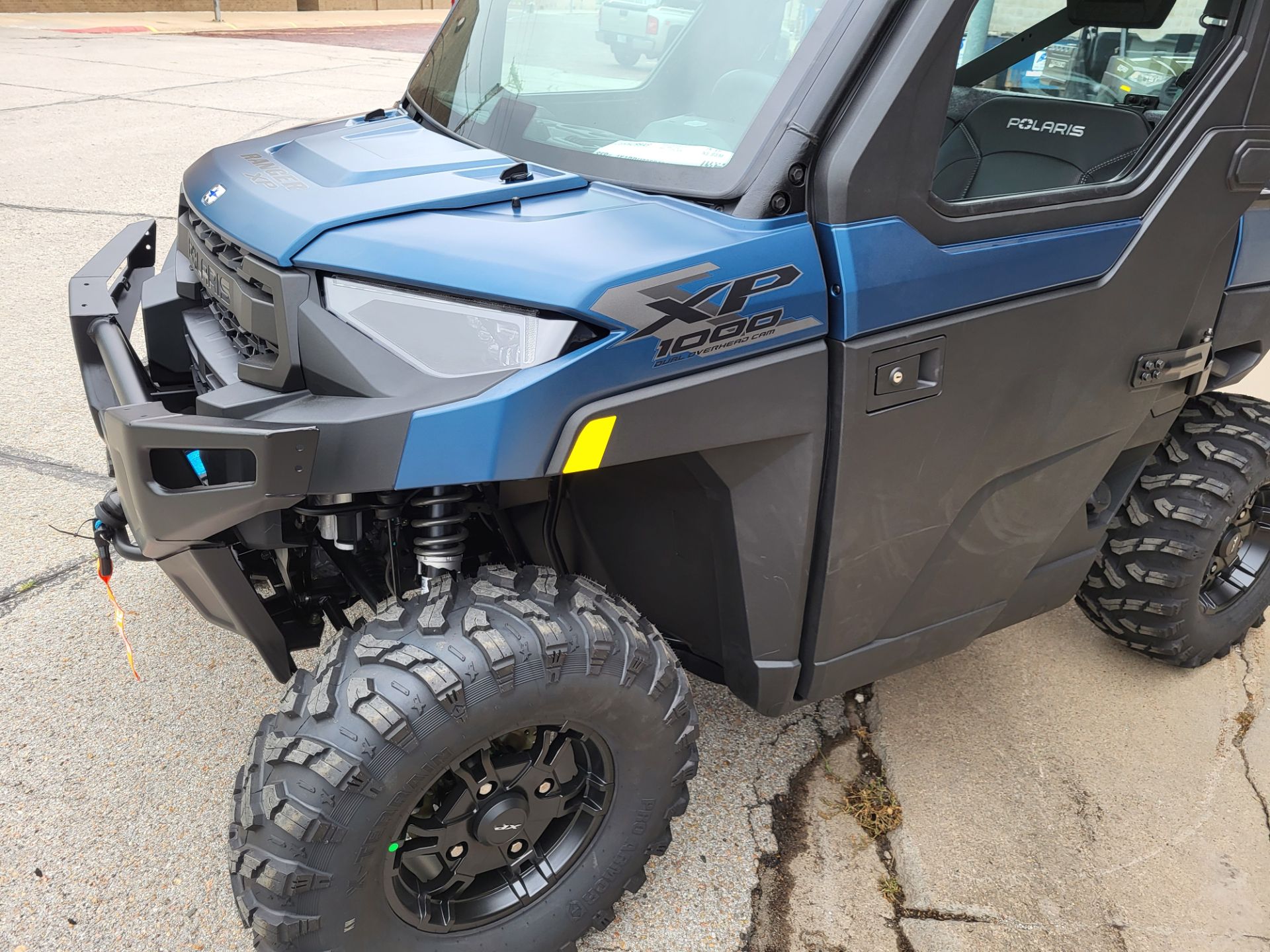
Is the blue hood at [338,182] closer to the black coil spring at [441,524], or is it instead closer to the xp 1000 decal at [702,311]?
the xp 1000 decal at [702,311]

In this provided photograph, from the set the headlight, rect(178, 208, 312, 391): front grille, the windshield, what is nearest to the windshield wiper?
the windshield

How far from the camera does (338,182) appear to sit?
1852 millimetres

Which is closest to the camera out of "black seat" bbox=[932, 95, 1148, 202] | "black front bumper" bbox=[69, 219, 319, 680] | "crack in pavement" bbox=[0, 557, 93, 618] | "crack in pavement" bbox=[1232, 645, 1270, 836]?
"black front bumper" bbox=[69, 219, 319, 680]

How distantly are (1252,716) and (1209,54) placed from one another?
1933 mm

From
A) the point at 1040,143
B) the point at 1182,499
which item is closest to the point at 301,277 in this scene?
the point at 1040,143

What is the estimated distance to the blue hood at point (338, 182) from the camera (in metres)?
1.72

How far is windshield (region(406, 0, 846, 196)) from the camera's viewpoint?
69.5 inches

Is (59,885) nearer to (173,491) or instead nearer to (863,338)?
(173,491)

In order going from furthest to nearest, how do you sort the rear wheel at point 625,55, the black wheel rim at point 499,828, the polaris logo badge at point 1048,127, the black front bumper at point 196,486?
the polaris logo badge at point 1048,127 → the rear wheel at point 625,55 → the black wheel rim at point 499,828 → the black front bumper at point 196,486

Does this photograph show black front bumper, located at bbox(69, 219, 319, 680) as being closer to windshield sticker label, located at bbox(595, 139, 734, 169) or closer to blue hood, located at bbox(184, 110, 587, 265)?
blue hood, located at bbox(184, 110, 587, 265)

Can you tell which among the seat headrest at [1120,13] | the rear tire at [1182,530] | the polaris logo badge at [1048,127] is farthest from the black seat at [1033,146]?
the rear tire at [1182,530]

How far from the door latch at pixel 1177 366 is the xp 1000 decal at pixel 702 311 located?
950 millimetres

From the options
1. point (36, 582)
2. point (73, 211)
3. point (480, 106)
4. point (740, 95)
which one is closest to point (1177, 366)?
point (740, 95)

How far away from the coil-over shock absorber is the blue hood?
467mm
